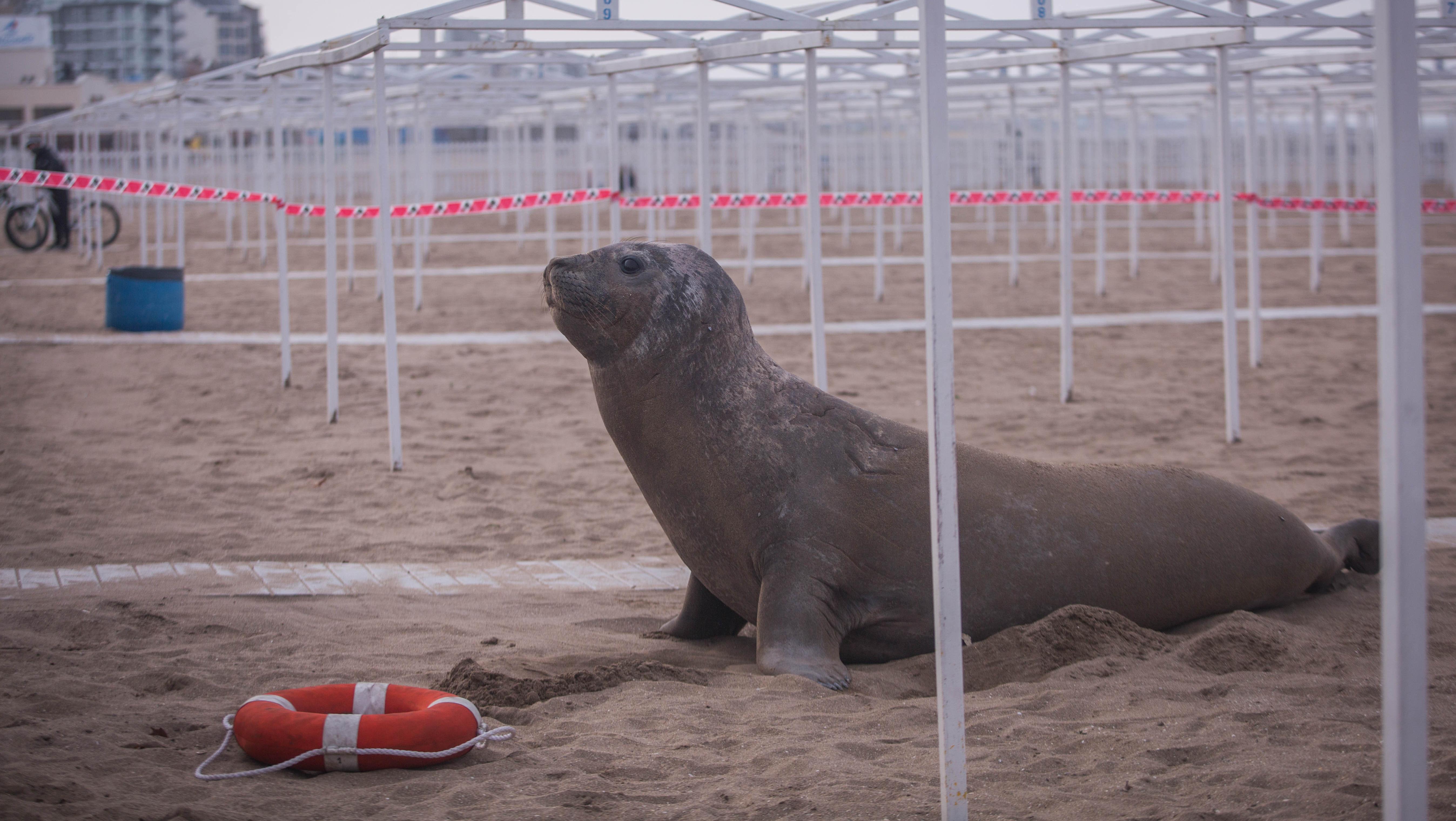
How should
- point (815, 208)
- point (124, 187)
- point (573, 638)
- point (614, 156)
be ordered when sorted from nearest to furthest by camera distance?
1. point (573, 638)
2. point (815, 208)
3. point (614, 156)
4. point (124, 187)

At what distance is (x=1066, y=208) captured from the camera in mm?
9156

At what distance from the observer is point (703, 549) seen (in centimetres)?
449

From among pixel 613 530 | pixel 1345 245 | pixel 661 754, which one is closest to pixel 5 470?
pixel 613 530

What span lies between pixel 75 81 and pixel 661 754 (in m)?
64.5

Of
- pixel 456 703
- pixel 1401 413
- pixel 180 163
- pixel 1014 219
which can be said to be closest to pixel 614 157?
pixel 456 703

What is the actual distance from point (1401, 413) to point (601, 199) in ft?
28.1

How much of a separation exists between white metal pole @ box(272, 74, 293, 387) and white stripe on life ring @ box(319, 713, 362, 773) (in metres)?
6.86

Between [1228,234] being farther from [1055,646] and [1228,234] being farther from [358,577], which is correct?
[358,577]

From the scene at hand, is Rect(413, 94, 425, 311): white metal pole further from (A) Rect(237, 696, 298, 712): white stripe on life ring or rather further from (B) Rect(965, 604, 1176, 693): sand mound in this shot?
(A) Rect(237, 696, 298, 712): white stripe on life ring

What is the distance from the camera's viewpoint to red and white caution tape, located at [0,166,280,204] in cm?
1123

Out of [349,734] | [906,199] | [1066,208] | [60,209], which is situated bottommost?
[349,734]

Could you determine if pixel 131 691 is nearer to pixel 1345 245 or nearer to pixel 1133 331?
pixel 1133 331

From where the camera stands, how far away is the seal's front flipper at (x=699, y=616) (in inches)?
189

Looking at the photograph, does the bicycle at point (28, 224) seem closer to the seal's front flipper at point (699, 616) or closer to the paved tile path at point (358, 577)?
the paved tile path at point (358, 577)
